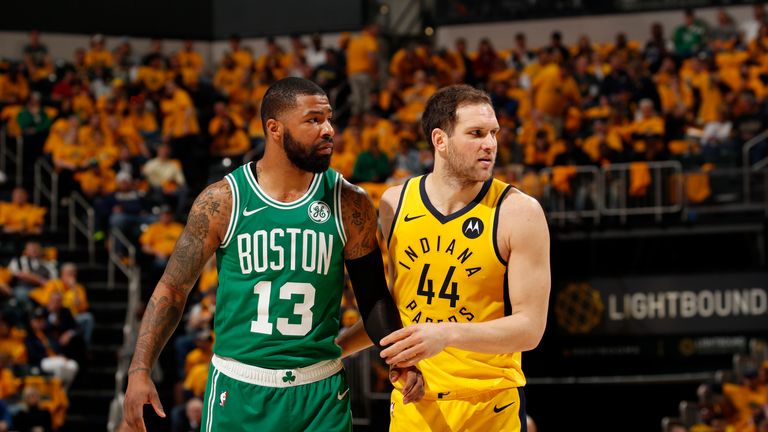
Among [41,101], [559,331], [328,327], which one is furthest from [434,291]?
[41,101]

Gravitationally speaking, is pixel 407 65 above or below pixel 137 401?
above

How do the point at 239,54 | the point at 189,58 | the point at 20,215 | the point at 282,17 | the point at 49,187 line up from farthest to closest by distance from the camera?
1. the point at 282,17
2. the point at 239,54
3. the point at 189,58
4. the point at 49,187
5. the point at 20,215

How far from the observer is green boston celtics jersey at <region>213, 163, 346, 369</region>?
5.43 metres

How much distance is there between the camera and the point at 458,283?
5754 mm

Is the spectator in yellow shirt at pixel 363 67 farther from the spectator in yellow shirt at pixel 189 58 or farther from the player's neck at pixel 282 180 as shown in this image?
the player's neck at pixel 282 180

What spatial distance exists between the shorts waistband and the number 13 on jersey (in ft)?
0.55

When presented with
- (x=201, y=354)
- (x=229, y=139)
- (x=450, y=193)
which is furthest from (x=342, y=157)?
(x=450, y=193)

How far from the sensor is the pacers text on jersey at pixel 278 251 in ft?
17.8

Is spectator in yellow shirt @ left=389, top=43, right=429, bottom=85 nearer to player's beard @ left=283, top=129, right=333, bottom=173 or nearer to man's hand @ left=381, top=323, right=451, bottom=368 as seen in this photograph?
player's beard @ left=283, top=129, right=333, bottom=173

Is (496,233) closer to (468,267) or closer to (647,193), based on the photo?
(468,267)

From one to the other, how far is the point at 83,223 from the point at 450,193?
1387 centimetres

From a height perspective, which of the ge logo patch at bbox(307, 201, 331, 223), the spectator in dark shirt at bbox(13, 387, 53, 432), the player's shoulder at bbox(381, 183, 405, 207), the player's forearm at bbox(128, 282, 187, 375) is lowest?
the spectator in dark shirt at bbox(13, 387, 53, 432)

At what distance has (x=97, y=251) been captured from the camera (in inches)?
726

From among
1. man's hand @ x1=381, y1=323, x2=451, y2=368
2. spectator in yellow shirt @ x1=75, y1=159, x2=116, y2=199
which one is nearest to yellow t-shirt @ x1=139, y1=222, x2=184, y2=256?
spectator in yellow shirt @ x1=75, y1=159, x2=116, y2=199
